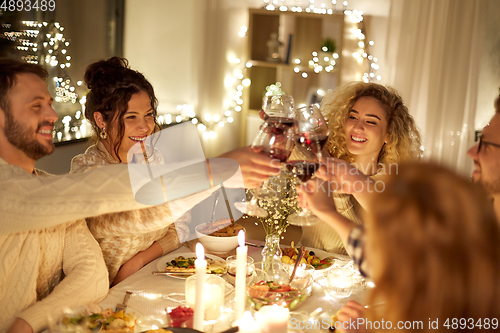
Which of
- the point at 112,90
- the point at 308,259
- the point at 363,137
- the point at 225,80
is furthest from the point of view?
the point at 225,80

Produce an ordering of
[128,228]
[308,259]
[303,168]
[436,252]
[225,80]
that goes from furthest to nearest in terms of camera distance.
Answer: [225,80], [308,259], [128,228], [303,168], [436,252]

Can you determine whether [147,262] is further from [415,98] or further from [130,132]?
[415,98]

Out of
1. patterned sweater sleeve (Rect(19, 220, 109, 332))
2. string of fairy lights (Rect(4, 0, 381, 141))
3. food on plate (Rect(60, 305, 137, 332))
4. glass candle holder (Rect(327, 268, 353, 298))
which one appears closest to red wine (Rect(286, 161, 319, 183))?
glass candle holder (Rect(327, 268, 353, 298))

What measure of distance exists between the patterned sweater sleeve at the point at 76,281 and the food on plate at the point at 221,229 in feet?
1.54

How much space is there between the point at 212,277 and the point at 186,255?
45cm

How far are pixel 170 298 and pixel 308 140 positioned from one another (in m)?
0.69

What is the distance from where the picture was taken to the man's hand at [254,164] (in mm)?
1201

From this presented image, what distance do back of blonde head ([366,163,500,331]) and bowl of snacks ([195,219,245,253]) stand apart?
3.36ft

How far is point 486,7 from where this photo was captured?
3547 millimetres

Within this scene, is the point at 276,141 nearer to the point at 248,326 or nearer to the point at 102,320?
the point at 248,326

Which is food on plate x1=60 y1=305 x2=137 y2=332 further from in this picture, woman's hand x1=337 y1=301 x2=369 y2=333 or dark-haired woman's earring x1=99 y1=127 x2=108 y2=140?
dark-haired woman's earring x1=99 y1=127 x2=108 y2=140

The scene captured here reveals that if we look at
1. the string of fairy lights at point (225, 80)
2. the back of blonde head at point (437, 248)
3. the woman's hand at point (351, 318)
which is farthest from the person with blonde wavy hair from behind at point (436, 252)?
the string of fairy lights at point (225, 80)

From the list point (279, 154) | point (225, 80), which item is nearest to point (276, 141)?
point (279, 154)

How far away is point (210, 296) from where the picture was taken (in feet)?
4.06
